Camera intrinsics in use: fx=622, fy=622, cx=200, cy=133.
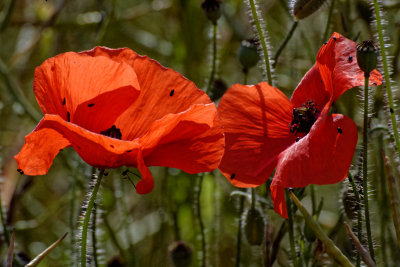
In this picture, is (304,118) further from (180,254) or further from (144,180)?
(180,254)

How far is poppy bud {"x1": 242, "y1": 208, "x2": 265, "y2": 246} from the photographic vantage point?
0.95 m

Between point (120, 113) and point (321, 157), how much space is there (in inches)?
10.7

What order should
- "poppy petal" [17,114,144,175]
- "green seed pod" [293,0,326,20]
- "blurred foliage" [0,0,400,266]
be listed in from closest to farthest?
1. "poppy petal" [17,114,144,175]
2. "green seed pod" [293,0,326,20]
3. "blurred foliage" [0,0,400,266]

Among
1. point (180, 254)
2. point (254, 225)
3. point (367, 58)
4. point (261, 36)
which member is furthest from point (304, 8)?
point (180, 254)

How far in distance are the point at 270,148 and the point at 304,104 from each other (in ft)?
0.27

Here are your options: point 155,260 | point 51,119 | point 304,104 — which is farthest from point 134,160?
point 155,260

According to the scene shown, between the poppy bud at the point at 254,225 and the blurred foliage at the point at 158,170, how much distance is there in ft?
0.23

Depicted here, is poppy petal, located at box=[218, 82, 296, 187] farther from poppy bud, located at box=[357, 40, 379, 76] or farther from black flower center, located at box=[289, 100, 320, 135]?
poppy bud, located at box=[357, 40, 379, 76]

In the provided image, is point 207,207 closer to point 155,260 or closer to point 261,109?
point 155,260

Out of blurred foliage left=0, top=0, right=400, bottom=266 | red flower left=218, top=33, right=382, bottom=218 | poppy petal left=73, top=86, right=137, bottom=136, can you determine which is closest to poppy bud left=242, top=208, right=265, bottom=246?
blurred foliage left=0, top=0, right=400, bottom=266

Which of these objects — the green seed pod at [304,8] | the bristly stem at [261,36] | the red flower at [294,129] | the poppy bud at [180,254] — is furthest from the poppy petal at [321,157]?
the poppy bud at [180,254]

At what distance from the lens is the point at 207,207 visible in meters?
1.36

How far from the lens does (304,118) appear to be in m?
0.81

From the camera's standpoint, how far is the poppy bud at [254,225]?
95 centimetres
